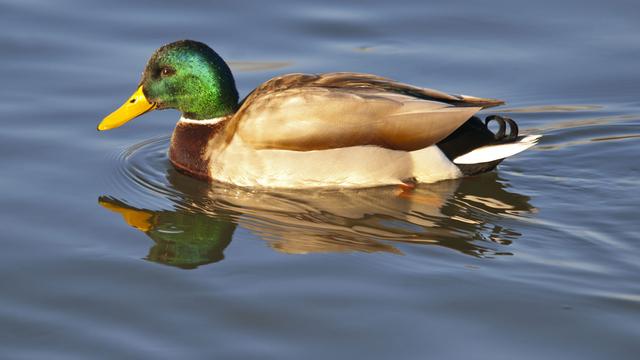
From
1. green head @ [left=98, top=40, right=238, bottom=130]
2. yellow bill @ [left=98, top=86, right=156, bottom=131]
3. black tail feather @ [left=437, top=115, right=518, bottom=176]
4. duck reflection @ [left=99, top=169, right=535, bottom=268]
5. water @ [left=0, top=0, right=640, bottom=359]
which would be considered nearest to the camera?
water @ [left=0, top=0, right=640, bottom=359]

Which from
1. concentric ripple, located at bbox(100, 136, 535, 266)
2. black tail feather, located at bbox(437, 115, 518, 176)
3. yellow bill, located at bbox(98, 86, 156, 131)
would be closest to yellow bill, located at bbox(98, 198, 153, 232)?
concentric ripple, located at bbox(100, 136, 535, 266)

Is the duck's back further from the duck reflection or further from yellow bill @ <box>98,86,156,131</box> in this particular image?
yellow bill @ <box>98,86,156,131</box>

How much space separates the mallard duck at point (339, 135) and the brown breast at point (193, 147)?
0.01 m

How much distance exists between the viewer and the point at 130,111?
925 cm

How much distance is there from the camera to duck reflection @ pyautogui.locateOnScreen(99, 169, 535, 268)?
7.70 meters

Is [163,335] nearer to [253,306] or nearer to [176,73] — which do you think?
[253,306]

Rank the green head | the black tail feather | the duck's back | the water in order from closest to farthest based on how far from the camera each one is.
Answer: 1. the water
2. the duck's back
3. the black tail feather
4. the green head

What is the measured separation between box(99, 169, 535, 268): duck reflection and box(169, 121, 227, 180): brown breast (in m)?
0.09

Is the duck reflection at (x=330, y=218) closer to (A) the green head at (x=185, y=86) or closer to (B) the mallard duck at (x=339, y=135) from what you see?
(B) the mallard duck at (x=339, y=135)

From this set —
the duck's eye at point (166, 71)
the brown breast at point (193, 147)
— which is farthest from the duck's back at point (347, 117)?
the duck's eye at point (166, 71)

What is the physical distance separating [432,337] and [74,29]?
6.10 m

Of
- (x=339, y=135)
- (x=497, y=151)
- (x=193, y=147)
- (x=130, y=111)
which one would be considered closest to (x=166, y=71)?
(x=130, y=111)

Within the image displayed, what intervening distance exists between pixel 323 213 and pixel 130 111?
1.81 metres

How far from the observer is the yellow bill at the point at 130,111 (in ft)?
30.3
